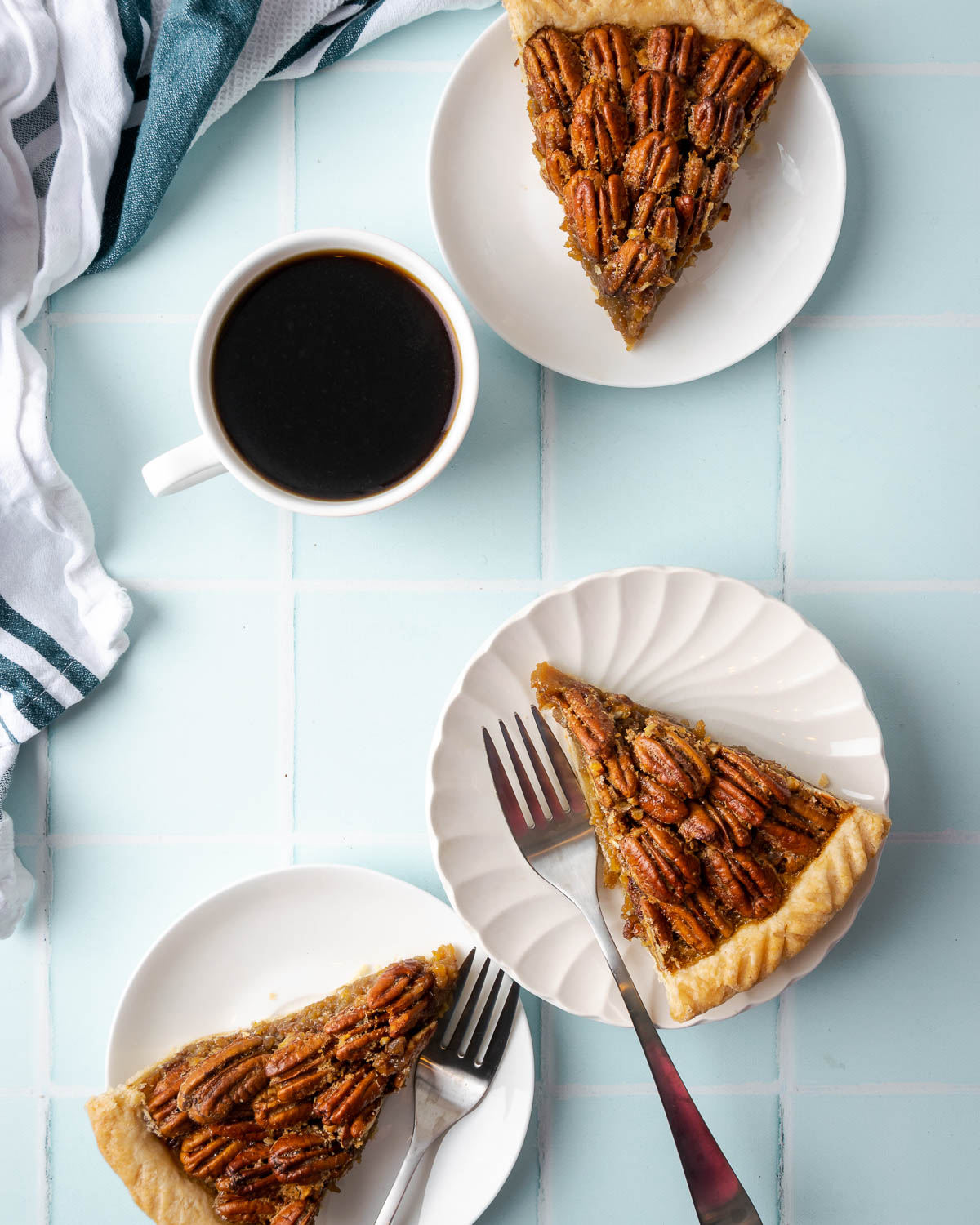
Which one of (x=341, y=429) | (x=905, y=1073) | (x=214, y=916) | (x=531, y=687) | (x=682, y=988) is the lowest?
(x=905, y=1073)

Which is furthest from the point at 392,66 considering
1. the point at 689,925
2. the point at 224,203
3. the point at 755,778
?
the point at 689,925

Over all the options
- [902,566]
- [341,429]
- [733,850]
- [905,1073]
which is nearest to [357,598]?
[341,429]

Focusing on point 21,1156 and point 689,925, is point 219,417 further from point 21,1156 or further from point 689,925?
point 21,1156

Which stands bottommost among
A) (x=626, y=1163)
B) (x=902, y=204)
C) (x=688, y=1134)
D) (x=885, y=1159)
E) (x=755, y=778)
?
(x=885, y=1159)

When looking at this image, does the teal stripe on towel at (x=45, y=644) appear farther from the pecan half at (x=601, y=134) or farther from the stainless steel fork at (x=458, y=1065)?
the pecan half at (x=601, y=134)

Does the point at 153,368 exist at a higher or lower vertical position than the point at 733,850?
higher

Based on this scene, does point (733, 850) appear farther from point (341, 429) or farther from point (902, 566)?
point (341, 429)
